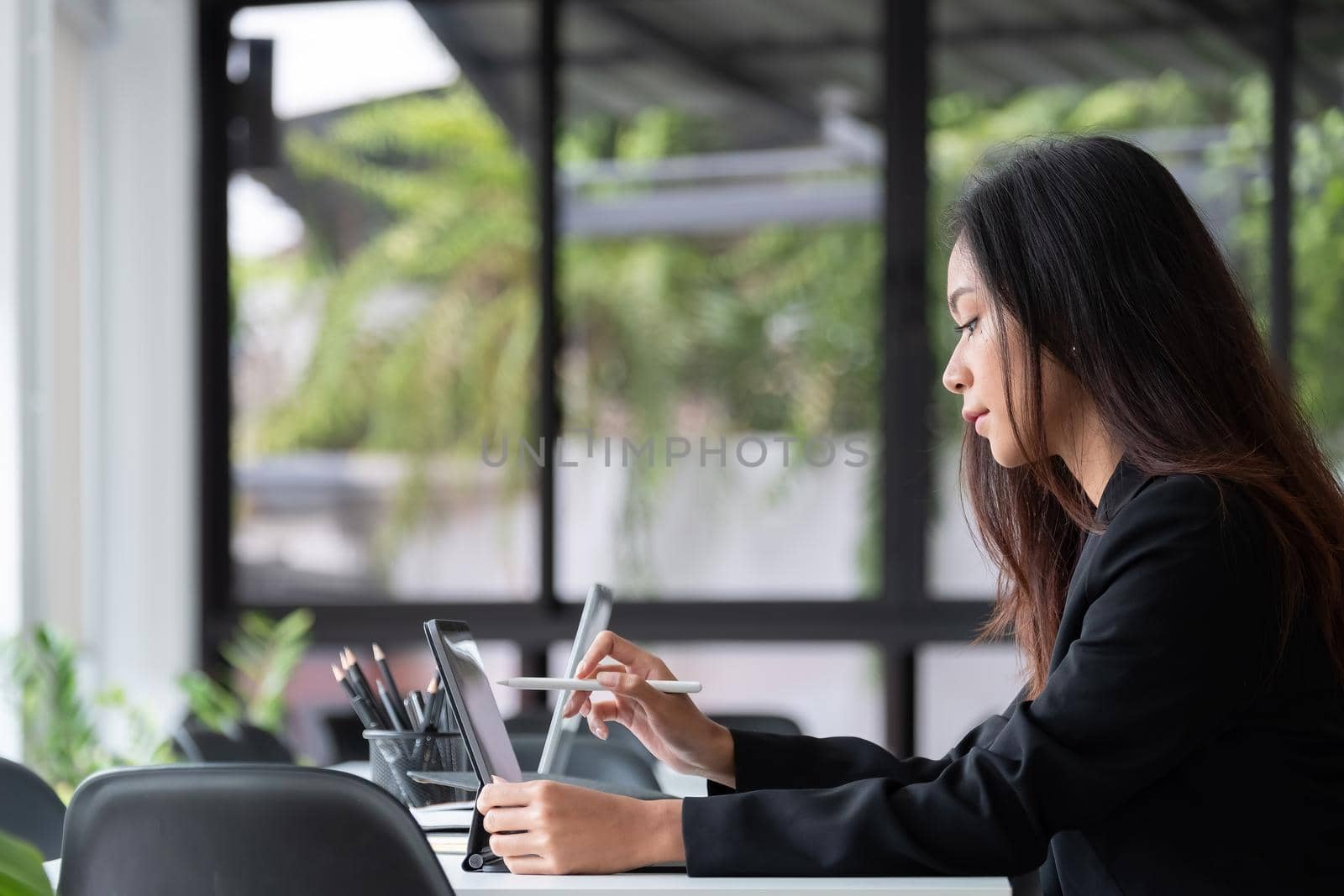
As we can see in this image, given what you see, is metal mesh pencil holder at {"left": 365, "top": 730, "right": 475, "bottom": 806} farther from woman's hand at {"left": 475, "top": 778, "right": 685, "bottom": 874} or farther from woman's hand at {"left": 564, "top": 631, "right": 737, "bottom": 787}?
woman's hand at {"left": 475, "top": 778, "right": 685, "bottom": 874}

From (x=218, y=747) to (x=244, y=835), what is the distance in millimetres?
1644

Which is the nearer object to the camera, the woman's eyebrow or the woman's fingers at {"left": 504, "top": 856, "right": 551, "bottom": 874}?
the woman's fingers at {"left": 504, "top": 856, "right": 551, "bottom": 874}

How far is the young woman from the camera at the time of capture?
1.32 metres

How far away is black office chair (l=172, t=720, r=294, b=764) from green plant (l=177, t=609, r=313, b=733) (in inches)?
31.0

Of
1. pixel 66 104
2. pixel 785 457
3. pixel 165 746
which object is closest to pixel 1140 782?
pixel 165 746

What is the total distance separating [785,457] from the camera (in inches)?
175

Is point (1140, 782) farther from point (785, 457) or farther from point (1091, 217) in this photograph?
point (785, 457)

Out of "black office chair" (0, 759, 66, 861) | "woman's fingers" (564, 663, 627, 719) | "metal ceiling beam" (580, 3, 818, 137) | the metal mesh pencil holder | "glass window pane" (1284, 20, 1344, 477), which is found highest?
"metal ceiling beam" (580, 3, 818, 137)

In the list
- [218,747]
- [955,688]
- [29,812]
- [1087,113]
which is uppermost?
[1087,113]

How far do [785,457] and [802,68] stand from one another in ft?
3.97

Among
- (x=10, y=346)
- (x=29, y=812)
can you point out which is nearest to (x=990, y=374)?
(x=29, y=812)

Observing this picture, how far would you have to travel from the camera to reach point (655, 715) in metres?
1.65

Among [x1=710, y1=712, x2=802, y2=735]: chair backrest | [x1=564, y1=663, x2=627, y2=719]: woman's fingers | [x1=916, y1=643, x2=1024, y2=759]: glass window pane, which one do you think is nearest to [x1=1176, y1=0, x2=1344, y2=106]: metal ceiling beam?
[x1=916, y1=643, x2=1024, y2=759]: glass window pane

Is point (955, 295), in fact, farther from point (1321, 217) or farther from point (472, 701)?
point (1321, 217)
